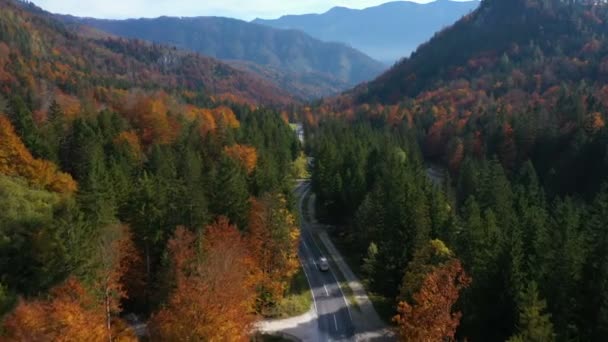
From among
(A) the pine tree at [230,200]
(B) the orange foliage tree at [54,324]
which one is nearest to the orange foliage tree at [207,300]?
(B) the orange foliage tree at [54,324]

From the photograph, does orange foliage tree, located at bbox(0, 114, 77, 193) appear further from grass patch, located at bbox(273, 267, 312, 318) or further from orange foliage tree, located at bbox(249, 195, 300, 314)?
grass patch, located at bbox(273, 267, 312, 318)

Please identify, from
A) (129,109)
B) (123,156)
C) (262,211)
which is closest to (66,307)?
(262,211)

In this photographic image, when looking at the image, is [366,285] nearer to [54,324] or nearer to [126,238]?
[126,238]

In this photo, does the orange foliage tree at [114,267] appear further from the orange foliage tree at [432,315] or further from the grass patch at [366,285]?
the grass patch at [366,285]

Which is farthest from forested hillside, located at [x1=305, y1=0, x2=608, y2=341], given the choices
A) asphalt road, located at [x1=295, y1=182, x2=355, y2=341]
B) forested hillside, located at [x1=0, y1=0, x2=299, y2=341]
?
forested hillside, located at [x1=0, y1=0, x2=299, y2=341]

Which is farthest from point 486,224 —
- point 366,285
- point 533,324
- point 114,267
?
point 114,267

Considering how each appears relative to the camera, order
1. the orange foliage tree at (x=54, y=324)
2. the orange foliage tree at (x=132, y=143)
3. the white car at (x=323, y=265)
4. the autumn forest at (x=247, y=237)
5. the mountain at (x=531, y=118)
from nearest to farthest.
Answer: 1. the orange foliage tree at (x=54, y=324)
2. the autumn forest at (x=247, y=237)
3. the white car at (x=323, y=265)
4. the orange foliage tree at (x=132, y=143)
5. the mountain at (x=531, y=118)
